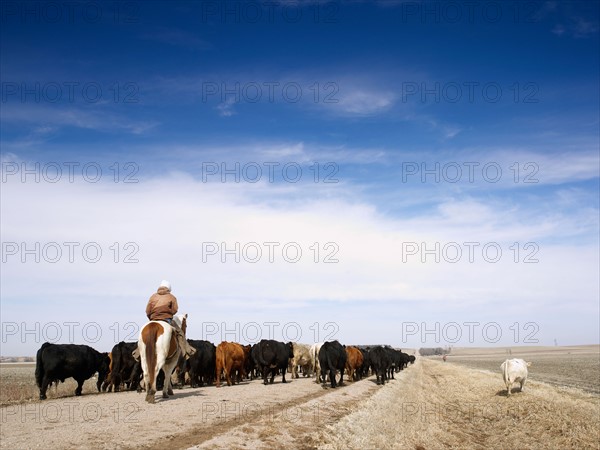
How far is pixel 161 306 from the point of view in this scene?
573 inches

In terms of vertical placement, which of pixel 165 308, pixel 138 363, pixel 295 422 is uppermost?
pixel 165 308

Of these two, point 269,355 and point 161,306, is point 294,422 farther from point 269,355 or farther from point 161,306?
point 269,355

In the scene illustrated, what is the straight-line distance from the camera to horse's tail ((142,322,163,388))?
13250 mm

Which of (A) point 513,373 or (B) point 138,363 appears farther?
(A) point 513,373

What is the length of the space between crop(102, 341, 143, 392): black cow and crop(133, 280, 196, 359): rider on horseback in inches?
254

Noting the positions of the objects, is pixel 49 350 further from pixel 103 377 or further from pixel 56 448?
pixel 56 448

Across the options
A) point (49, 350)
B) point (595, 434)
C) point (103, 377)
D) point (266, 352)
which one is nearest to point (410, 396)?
point (266, 352)

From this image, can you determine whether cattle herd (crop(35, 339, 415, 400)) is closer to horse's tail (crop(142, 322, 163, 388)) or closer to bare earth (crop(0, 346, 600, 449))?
bare earth (crop(0, 346, 600, 449))

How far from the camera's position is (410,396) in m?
25.8

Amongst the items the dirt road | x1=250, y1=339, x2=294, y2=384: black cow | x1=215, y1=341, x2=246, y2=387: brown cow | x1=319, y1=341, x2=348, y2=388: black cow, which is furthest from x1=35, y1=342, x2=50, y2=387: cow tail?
x1=319, y1=341, x2=348, y2=388: black cow

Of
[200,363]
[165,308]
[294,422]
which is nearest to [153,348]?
[165,308]

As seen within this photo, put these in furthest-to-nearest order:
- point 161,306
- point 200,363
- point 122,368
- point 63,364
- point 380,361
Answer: point 380,361 < point 200,363 < point 122,368 < point 63,364 < point 161,306

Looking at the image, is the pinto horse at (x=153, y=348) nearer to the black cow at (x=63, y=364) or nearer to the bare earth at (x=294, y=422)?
the bare earth at (x=294, y=422)

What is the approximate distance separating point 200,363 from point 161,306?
9.05 metres
